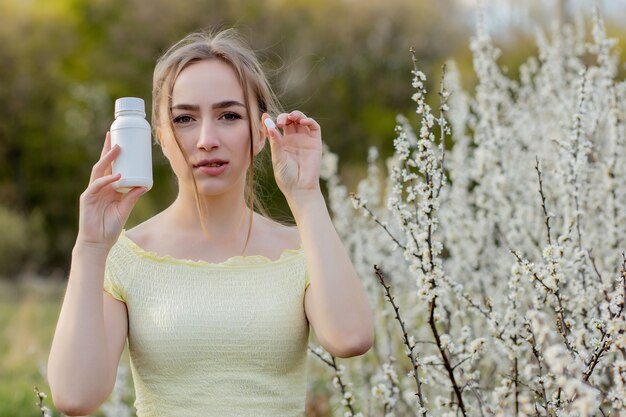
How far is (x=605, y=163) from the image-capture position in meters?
3.35

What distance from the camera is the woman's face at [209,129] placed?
6.77 ft

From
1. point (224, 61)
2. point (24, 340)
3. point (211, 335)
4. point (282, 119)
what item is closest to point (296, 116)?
point (282, 119)

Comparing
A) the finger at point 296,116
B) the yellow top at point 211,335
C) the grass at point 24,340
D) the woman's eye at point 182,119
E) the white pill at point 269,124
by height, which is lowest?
the yellow top at point 211,335

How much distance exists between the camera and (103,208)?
188cm

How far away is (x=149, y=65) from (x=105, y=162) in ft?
64.7

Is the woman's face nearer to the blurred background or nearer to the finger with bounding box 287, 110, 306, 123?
the finger with bounding box 287, 110, 306, 123

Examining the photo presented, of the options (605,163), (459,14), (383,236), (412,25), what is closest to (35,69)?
(412,25)

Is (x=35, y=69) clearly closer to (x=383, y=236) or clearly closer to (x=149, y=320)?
(x=383, y=236)

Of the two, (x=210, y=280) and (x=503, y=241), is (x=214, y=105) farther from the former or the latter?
(x=503, y=241)

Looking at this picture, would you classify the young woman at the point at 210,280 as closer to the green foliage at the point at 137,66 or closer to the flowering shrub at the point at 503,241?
the flowering shrub at the point at 503,241

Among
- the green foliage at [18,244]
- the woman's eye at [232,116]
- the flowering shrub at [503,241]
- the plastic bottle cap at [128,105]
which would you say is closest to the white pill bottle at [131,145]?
the plastic bottle cap at [128,105]

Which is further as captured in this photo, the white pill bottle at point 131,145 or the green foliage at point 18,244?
the green foliage at point 18,244

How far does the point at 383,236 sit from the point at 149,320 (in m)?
2.48

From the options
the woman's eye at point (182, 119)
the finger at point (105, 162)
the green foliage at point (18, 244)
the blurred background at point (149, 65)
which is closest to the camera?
the finger at point (105, 162)
